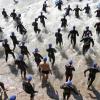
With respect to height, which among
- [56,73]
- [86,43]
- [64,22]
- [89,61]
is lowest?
[56,73]

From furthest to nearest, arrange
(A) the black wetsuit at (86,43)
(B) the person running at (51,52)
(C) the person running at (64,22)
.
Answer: (C) the person running at (64,22), (A) the black wetsuit at (86,43), (B) the person running at (51,52)

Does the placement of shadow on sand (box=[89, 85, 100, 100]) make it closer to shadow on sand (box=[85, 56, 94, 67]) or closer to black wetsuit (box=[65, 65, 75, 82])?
black wetsuit (box=[65, 65, 75, 82])

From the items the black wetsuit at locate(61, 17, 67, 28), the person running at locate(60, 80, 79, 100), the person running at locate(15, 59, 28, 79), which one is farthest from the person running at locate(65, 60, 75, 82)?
the black wetsuit at locate(61, 17, 67, 28)

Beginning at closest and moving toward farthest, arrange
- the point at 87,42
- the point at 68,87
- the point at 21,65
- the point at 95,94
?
the point at 68,87, the point at 95,94, the point at 21,65, the point at 87,42

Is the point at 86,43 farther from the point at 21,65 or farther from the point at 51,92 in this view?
the point at 21,65

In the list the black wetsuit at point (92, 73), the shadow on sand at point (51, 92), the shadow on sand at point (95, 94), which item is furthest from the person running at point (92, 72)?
the shadow on sand at point (51, 92)

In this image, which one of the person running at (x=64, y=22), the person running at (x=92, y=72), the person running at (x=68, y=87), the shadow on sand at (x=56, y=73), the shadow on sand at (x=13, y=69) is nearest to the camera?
the person running at (x=68, y=87)

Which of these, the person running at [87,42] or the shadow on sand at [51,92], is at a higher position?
the person running at [87,42]

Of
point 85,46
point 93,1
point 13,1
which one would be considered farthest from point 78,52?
point 13,1

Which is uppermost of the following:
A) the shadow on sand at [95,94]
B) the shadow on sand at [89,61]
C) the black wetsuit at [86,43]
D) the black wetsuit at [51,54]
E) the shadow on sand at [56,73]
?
the black wetsuit at [86,43]

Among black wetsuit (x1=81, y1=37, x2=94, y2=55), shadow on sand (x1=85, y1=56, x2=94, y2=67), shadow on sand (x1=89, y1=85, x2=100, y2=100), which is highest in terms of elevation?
black wetsuit (x1=81, y1=37, x2=94, y2=55)

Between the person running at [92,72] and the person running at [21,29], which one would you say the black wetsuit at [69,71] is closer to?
the person running at [92,72]

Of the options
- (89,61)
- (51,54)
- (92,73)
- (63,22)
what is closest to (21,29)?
(63,22)

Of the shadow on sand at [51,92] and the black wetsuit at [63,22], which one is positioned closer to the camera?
the shadow on sand at [51,92]
